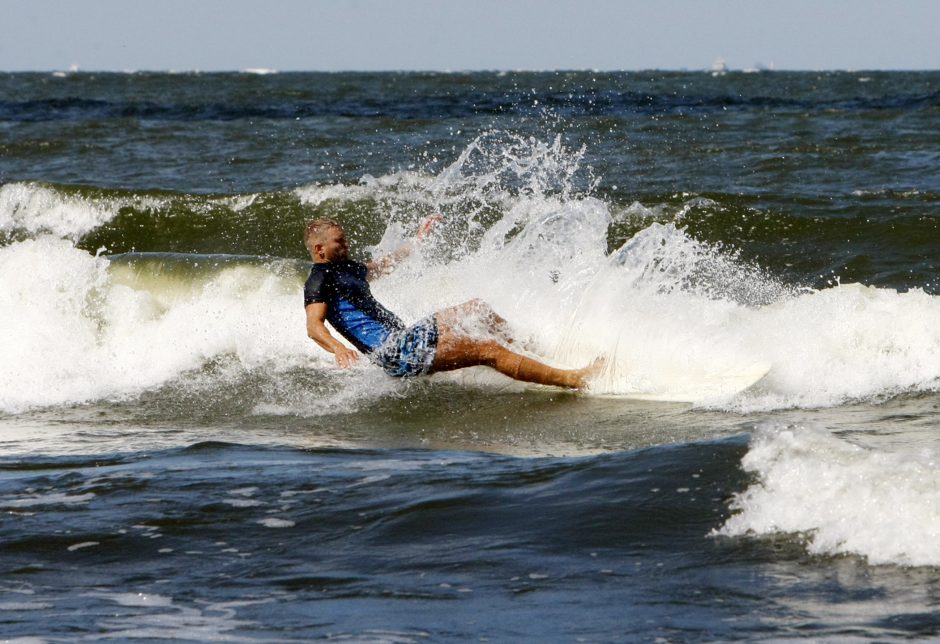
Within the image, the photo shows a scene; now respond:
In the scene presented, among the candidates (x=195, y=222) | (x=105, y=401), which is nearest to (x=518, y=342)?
(x=105, y=401)

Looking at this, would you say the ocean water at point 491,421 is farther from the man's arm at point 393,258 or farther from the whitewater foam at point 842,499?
the man's arm at point 393,258

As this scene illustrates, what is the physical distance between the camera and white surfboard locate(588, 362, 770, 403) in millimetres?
8836

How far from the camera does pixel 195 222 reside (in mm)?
18453

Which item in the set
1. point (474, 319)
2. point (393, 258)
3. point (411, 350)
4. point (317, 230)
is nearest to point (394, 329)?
point (411, 350)

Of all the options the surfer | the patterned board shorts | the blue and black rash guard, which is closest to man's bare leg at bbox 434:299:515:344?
the surfer

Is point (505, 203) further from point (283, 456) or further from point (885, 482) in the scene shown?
point (885, 482)

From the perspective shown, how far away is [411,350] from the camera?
8828mm

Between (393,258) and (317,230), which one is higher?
(317,230)

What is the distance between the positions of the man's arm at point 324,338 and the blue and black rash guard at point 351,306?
77 millimetres

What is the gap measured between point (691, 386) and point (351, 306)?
2386 mm

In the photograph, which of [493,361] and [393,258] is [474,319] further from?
[393,258]

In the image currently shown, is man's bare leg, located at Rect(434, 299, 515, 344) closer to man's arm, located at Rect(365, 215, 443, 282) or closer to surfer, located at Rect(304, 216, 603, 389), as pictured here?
surfer, located at Rect(304, 216, 603, 389)

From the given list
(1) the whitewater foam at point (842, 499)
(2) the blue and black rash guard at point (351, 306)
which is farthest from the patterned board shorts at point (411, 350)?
(1) the whitewater foam at point (842, 499)

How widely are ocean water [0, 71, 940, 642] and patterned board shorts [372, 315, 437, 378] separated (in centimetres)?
36
